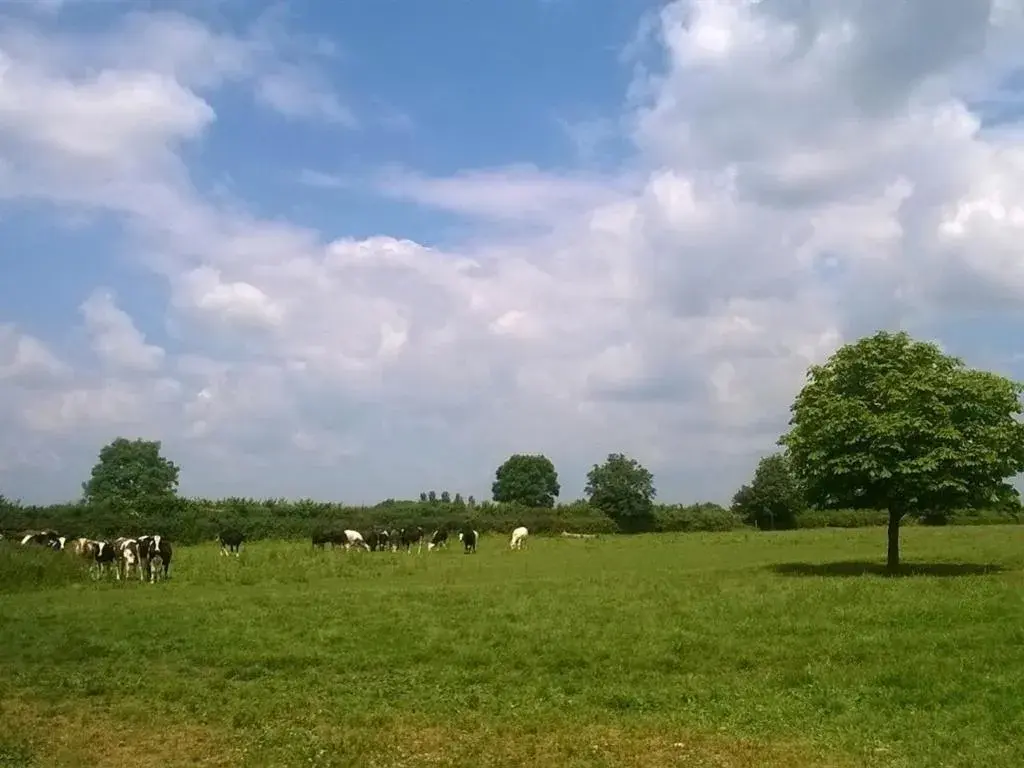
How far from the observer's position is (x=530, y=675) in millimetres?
17109

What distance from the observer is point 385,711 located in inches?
576

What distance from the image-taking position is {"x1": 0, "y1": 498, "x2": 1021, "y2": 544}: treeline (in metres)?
69.8

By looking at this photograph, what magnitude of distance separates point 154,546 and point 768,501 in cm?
7394

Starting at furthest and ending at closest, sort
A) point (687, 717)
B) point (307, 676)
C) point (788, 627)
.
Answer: point (788, 627) → point (307, 676) → point (687, 717)

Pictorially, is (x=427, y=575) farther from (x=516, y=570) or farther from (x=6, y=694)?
(x=6, y=694)

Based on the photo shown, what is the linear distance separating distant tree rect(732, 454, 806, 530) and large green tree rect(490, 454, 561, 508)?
128ft

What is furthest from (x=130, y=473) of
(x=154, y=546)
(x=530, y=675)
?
(x=530, y=675)

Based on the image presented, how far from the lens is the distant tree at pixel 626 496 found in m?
99.7

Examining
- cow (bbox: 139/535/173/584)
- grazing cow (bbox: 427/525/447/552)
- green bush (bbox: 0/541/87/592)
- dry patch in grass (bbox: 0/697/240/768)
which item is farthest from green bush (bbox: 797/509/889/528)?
dry patch in grass (bbox: 0/697/240/768)

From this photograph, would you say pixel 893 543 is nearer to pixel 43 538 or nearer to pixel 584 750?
pixel 584 750

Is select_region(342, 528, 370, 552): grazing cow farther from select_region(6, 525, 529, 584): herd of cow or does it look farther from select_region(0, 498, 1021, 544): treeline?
select_region(0, 498, 1021, 544): treeline

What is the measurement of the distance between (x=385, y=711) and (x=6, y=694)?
6.79 metres

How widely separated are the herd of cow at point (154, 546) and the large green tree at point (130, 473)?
56.6 metres

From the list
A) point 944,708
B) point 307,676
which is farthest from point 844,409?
point 307,676
